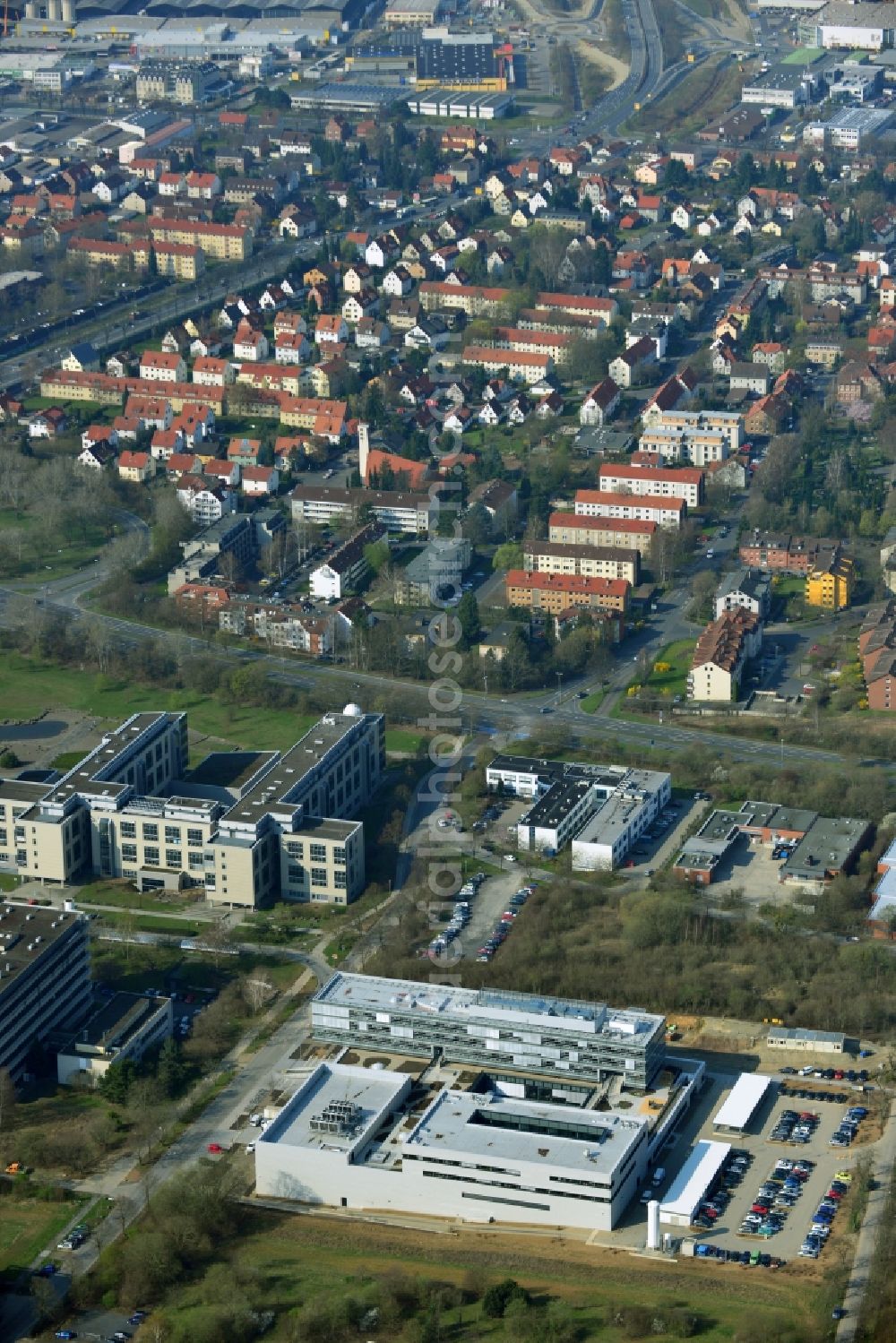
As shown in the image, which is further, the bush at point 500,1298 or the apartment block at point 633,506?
the apartment block at point 633,506

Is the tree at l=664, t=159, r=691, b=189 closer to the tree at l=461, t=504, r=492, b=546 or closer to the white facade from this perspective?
the tree at l=461, t=504, r=492, b=546

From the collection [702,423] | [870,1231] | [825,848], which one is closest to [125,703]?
[825,848]

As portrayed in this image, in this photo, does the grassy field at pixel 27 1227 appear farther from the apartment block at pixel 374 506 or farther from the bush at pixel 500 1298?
the apartment block at pixel 374 506

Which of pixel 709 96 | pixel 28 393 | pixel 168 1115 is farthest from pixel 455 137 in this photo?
pixel 168 1115

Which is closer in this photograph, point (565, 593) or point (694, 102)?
point (565, 593)

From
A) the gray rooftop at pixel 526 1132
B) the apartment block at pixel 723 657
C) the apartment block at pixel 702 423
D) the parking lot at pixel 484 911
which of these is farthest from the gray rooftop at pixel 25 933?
the apartment block at pixel 702 423

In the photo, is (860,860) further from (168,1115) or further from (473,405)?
(473,405)

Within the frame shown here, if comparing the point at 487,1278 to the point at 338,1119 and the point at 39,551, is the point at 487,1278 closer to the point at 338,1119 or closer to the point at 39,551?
the point at 338,1119
